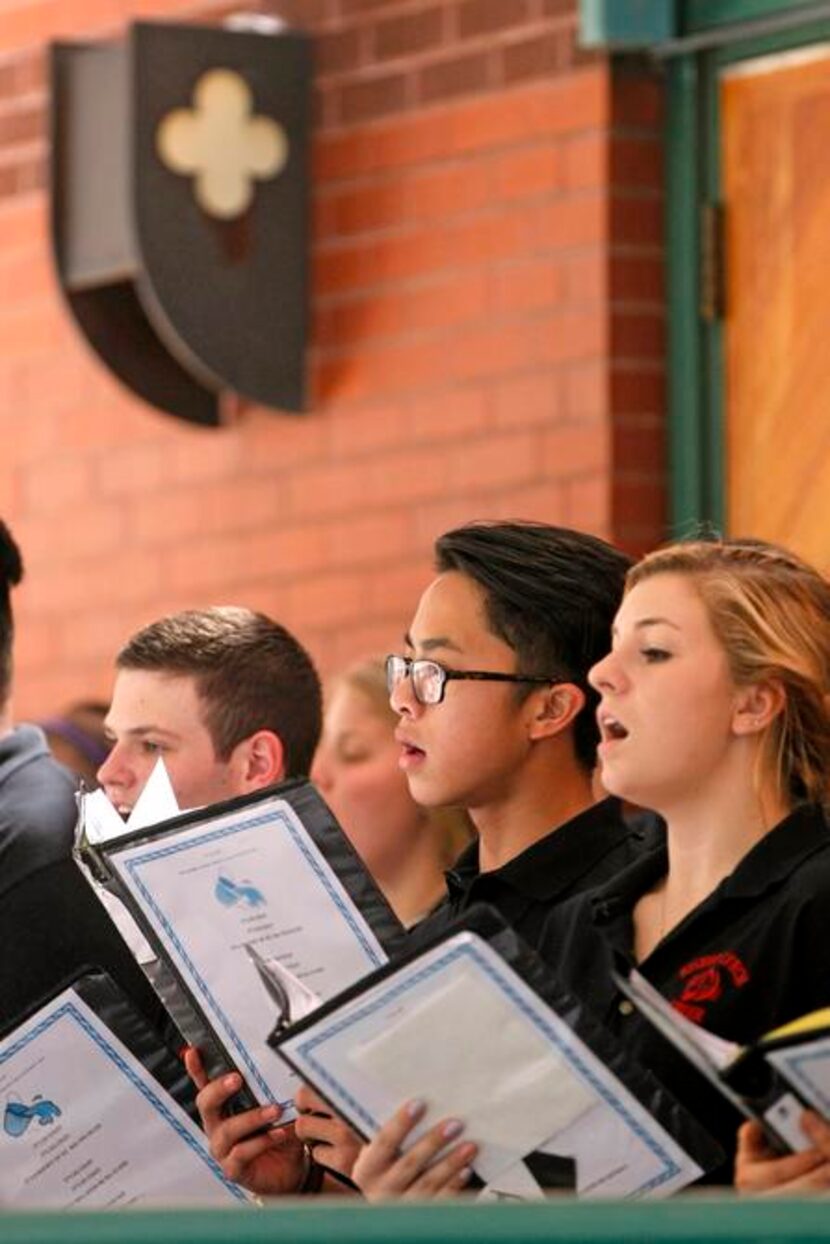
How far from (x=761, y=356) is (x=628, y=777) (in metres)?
3.11

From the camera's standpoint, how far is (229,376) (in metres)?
7.12

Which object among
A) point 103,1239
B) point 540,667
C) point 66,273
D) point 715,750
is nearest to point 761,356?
point 66,273

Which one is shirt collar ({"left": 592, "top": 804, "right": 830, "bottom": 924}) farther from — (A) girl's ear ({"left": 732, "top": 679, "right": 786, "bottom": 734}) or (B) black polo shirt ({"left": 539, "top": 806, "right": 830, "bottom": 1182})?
(A) girl's ear ({"left": 732, "top": 679, "right": 786, "bottom": 734})

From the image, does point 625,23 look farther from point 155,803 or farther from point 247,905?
point 247,905

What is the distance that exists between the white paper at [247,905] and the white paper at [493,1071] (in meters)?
0.45

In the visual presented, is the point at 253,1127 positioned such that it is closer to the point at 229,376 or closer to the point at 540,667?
the point at 540,667

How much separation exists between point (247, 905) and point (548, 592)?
629 mm

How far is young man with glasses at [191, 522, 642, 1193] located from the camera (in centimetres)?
412

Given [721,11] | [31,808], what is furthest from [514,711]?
[721,11]

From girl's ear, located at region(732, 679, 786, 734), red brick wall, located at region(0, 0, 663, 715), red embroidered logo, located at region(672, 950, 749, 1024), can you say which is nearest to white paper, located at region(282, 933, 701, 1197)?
red embroidered logo, located at region(672, 950, 749, 1024)

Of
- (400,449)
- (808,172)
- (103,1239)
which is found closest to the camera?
(103,1239)

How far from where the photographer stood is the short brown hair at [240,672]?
4.70m

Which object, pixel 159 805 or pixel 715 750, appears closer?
pixel 715 750

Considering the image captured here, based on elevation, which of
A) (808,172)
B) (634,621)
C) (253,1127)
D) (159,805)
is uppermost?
(808,172)
